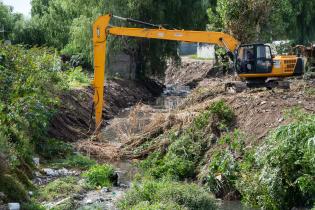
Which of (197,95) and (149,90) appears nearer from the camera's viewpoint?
(197,95)

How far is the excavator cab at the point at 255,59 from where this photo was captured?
20.4 metres

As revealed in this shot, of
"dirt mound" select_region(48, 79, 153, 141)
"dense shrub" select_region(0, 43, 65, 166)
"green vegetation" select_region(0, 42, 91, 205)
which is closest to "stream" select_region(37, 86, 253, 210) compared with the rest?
"dirt mound" select_region(48, 79, 153, 141)

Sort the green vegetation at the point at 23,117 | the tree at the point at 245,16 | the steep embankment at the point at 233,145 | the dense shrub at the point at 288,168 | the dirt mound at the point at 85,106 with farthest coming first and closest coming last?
the tree at the point at 245,16, the dirt mound at the point at 85,106, the steep embankment at the point at 233,145, the green vegetation at the point at 23,117, the dense shrub at the point at 288,168

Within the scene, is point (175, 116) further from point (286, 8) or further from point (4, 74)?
point (286, 8)

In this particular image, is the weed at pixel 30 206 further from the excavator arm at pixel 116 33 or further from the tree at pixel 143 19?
the tree at pixel 143 19

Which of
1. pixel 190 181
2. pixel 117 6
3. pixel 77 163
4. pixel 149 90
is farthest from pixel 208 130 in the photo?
pixel 149 90

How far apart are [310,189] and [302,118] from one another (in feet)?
6.49

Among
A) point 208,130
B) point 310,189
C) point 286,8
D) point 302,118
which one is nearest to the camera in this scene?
point 310,189

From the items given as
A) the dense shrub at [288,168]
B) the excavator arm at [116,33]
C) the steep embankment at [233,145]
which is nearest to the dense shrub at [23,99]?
the excavator arm at [116,33]

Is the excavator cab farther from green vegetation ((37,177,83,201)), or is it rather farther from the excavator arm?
green vegetation ((37,177,83,201))

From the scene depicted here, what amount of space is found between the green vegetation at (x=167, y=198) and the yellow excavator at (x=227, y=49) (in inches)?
340

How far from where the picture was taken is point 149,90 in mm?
35219

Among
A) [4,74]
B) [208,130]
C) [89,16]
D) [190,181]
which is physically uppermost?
[89,16]

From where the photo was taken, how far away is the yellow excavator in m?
20.5
